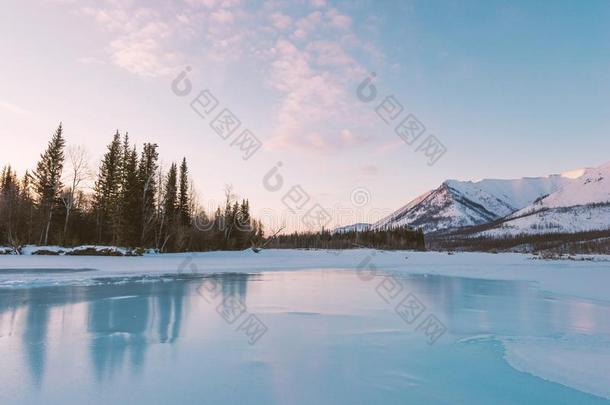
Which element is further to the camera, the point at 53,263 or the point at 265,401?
the point at 53,263

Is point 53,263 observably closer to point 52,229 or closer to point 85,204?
point 52,229

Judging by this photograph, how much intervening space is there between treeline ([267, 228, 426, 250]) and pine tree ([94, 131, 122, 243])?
61758mm

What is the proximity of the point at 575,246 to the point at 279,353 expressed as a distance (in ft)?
529

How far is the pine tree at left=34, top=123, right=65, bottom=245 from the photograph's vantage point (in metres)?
Result: 37.1

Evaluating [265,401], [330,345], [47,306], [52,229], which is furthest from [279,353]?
[52,229]

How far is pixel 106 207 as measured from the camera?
42.8 metres

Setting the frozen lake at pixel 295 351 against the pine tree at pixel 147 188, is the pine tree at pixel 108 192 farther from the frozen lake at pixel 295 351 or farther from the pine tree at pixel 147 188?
the frozen lake at pixel 295 351

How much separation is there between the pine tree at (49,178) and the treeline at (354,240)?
220ft

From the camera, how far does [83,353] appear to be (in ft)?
19.7

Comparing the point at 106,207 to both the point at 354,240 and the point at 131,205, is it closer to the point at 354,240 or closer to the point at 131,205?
the point at 131,205

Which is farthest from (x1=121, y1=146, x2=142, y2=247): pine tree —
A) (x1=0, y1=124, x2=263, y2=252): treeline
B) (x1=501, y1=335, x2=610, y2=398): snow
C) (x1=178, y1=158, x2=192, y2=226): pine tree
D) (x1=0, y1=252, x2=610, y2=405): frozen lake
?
(x1=501, y1=335, x2=610, y2=398): snow

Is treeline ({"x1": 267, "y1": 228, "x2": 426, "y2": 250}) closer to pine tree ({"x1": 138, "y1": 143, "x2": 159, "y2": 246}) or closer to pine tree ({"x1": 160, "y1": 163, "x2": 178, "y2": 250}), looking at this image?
pine tree ({"x1": 160, "y1": 163, "x2": 178, "y2": 250})

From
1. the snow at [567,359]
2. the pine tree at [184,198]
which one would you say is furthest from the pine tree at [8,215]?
the snow at [567,359]

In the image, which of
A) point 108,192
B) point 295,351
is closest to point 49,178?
point 108,192
